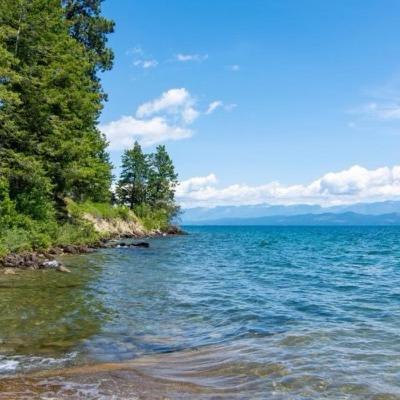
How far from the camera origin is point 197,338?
1362cm

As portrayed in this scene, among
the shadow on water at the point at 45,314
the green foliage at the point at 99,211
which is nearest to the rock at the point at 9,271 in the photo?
the shadow on water at the point at 45,314

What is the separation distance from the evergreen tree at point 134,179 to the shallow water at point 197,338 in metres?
75.3

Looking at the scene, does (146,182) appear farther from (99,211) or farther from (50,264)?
(50,264)

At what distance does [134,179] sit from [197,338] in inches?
3530

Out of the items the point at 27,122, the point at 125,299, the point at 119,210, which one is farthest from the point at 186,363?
the point at 119,210

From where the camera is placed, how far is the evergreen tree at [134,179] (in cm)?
10044

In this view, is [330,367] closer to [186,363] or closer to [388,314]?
[186,363]

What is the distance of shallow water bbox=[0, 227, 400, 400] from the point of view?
9.12 metres

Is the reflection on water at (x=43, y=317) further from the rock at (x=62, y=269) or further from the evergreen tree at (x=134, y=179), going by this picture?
the evergreen tree at (x=134, y=179)

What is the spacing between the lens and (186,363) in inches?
428

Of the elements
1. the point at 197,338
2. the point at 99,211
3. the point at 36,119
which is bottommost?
the point at 197,338

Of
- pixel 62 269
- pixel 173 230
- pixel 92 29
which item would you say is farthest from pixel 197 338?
pixel 173 230

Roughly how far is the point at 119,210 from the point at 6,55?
5604cm

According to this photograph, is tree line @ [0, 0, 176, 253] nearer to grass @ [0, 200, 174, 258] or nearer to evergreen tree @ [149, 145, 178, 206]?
grass @ [0, 200, 174, 258]
